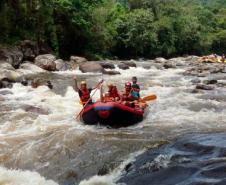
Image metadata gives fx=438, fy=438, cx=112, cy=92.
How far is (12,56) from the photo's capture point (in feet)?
75.0

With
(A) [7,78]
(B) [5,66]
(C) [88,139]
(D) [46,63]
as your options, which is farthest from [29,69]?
(C) [88,139]

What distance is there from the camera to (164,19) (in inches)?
1686

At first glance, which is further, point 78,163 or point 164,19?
point 164,19

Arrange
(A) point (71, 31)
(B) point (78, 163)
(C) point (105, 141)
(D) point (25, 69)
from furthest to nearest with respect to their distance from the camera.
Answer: (A) point (71, 31), (D) point (25, 69), (C) point (105, 141), (B) point (78, 163)

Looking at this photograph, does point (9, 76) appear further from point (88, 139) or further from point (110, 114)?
point (88, 139)

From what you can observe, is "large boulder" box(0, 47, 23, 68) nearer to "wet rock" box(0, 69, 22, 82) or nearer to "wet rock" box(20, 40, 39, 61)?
"wet rock" box(20, 40, 39, 61)

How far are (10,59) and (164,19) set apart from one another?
76.8 ft

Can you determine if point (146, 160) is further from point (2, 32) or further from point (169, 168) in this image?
point (2, 32)

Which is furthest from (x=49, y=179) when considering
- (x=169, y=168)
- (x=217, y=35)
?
(x=217, y=35)

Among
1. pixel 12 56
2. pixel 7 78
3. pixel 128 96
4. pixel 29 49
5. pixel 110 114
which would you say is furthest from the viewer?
pixel 29 49

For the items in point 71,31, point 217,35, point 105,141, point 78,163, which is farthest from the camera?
point 217,35

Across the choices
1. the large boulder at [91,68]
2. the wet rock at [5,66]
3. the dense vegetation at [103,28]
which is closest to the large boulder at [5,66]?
the wet rock at [5,66]

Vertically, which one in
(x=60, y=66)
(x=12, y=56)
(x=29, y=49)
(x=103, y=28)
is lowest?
(x=60, y=66)

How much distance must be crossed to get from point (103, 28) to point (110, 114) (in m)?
22.2
